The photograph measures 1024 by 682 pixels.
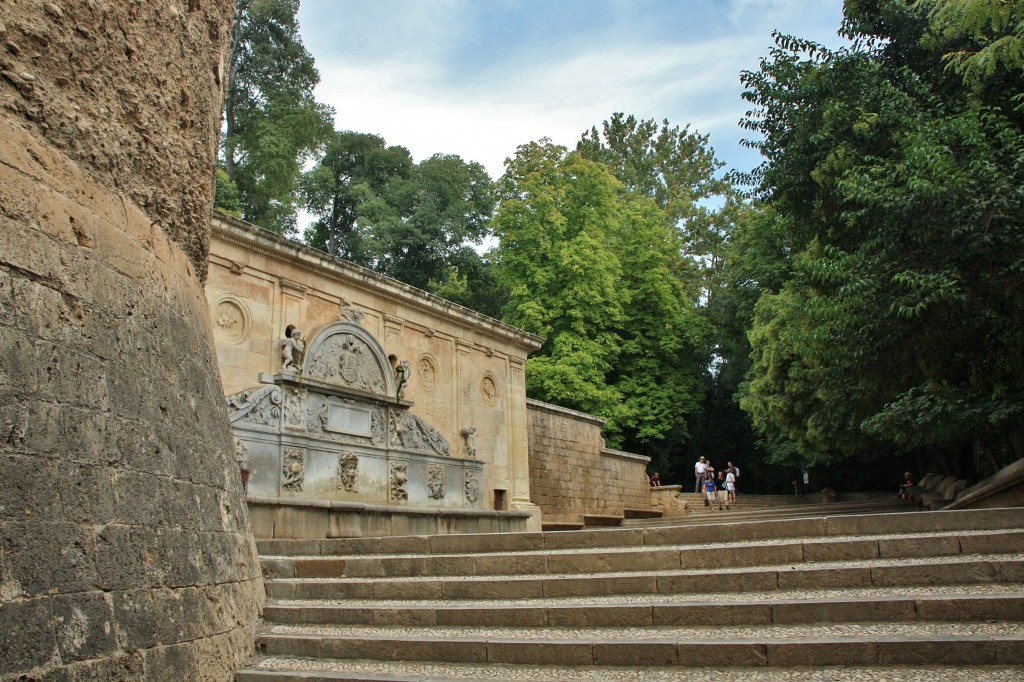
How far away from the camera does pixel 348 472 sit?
43.4ft

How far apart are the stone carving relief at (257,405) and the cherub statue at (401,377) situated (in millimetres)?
2804

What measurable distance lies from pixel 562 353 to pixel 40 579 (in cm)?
2333

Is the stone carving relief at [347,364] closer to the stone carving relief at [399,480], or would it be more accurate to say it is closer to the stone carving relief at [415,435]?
the stone carving relief at [415,435]

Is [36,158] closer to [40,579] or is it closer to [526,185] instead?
[40,579]

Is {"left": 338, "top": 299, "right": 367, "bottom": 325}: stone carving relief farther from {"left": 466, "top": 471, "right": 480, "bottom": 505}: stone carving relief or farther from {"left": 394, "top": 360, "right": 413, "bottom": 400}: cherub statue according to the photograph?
{"left": 466, "top": 471, "right": 480, "bottom": 505}: stone carving relief

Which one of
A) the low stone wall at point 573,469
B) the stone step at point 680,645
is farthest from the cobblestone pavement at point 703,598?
the low stone wall at point 573,469

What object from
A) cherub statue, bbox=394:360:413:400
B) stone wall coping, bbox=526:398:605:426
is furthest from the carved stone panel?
stone wall coping, bbox=526:398:605:426

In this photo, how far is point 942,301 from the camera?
11.5 meters

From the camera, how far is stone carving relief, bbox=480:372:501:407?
17.7 meters

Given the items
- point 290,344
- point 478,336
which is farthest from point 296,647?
point 478,336

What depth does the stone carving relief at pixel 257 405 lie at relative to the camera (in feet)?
37.3

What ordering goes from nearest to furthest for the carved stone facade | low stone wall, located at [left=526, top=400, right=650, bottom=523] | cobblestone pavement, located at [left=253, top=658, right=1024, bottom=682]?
cobblestone pavement, located at [left=253, top=658, right=1024, bottom=682]
the carved stone facade
low stone wall, located at [left=526, top=400, right=650, bottom=523]

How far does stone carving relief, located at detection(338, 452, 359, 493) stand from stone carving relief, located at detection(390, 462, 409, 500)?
96 centimetres

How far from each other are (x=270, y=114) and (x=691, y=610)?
31.4 m
